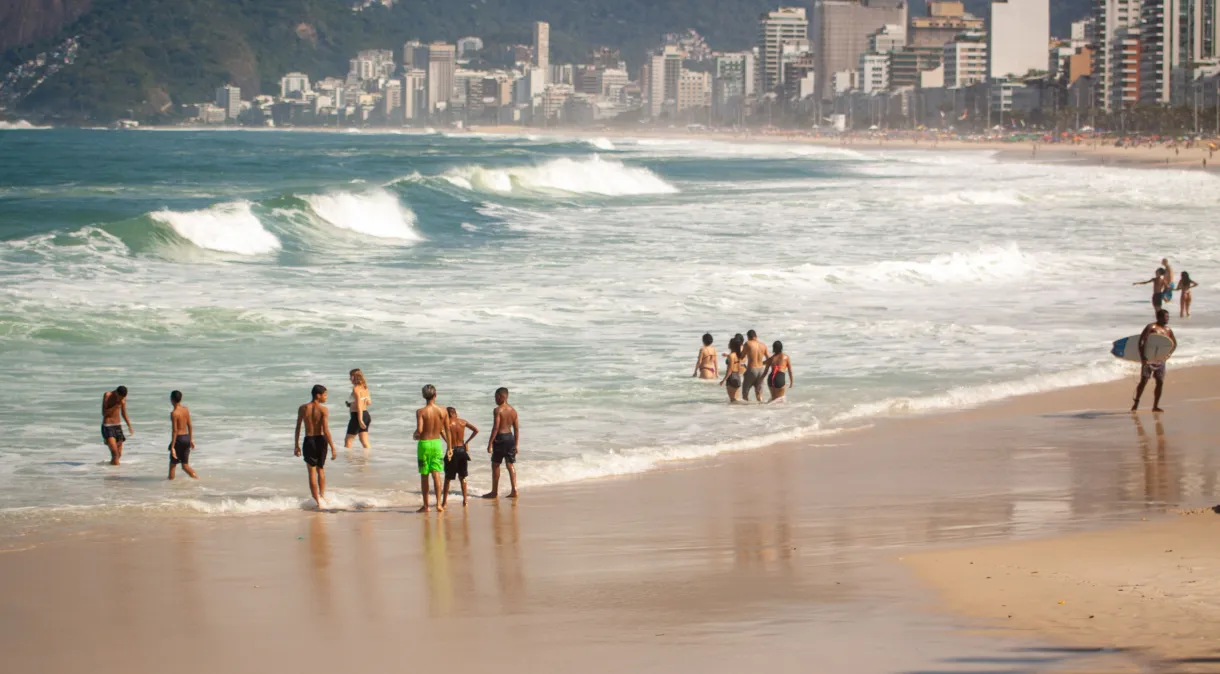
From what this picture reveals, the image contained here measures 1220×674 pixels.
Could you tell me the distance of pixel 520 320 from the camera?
74.9ft

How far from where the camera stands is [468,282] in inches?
1113

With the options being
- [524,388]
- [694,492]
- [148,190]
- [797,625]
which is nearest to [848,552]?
[797,625]

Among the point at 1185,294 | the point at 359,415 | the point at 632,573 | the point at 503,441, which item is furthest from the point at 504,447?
the point at 1185,294

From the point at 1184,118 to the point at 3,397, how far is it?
498ft

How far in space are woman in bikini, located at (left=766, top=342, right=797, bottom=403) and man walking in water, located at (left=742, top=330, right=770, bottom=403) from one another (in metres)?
0.10

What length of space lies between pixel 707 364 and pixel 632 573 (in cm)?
887

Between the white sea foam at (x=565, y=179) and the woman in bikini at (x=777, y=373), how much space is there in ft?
150

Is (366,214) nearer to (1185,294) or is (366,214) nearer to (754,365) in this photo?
(1185,294)

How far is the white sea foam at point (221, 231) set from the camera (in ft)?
115

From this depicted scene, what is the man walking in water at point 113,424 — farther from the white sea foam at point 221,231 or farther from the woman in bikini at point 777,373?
the white sea foam at point 221,231

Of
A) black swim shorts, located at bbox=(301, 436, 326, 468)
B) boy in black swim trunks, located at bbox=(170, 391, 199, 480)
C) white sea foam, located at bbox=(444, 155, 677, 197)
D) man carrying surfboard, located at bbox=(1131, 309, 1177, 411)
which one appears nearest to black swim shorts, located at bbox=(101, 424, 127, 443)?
boy in black swim trunks, located at bbox=(170, 391, 199, 480)

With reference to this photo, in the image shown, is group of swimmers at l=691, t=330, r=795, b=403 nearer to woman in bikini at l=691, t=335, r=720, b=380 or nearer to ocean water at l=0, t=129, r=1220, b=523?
ocean water at l=0, t=129, r=1220, b=523

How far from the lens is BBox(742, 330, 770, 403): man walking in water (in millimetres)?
16469

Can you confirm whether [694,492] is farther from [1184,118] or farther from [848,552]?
[1184,118]
